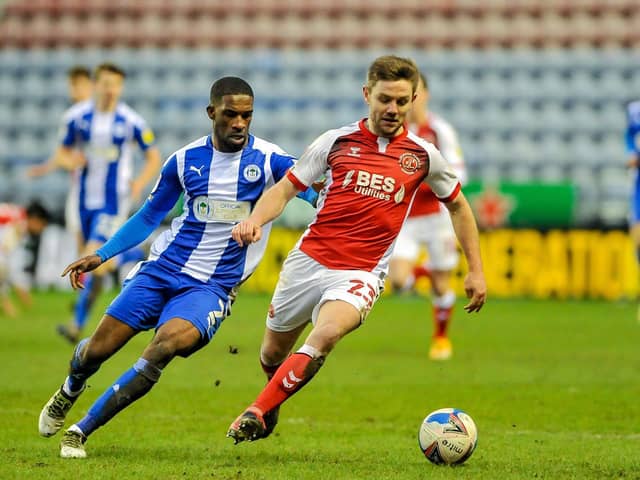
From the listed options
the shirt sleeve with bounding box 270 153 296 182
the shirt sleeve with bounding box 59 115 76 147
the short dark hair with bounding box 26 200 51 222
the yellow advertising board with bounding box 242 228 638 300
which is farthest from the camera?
the short dark hair with bounding box 26 200 51 222

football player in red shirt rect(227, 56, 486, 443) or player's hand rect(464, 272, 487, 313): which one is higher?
football player in red shirt rect(227, 56, 486, 443)

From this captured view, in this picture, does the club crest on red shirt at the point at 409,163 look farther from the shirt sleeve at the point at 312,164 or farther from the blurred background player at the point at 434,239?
the blurred background player at the point at 434,239

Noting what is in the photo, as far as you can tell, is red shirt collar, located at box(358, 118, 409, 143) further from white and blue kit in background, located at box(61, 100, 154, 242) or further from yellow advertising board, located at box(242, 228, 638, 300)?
yellow advertising board, located at box(242, 228, 638, 300)

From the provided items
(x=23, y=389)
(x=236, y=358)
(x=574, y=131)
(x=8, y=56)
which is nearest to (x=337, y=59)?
(x=574, y=131)

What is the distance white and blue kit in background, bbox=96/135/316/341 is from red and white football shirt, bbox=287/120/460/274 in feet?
0.76

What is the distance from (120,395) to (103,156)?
634cm

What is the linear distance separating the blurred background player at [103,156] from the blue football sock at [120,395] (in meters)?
5.89

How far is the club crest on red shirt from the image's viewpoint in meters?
5.75

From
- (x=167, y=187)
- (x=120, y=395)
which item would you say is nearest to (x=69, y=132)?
(x=167, y=187)

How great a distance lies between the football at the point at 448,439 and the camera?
5.36m

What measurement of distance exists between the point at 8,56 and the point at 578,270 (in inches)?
476

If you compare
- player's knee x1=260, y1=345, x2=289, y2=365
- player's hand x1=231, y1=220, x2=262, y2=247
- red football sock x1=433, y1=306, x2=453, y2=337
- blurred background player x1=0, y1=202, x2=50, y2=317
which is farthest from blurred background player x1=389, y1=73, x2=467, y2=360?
blurred background player x1=0, y1=202, x2=50, y2=317

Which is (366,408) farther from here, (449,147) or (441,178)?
(449,147)

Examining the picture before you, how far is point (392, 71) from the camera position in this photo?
5.60 meters
